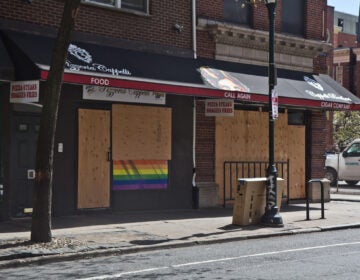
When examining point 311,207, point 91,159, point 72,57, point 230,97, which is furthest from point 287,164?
point 72,57

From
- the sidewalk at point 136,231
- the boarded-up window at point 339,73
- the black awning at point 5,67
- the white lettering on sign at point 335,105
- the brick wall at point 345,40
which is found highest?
the brick wall at point 345,40

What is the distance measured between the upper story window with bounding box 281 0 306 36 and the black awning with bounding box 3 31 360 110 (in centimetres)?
151

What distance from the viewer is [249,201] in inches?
490

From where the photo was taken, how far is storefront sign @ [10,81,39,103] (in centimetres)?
1108

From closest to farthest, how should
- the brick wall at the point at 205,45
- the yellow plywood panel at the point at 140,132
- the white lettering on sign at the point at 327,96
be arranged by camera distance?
the yellow plywood panel at the point at 140,132
the brick wall at the point at 205,45
the white lettering on sign at the point at 327,96

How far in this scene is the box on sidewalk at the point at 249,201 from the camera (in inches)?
487

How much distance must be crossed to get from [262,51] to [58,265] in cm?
1073

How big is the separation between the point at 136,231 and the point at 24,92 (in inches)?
138

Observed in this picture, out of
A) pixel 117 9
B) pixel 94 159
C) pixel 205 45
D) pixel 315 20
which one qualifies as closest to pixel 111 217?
pixel 94 159

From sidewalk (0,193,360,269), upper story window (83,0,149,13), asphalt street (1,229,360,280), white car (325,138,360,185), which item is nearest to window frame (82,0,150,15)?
upper story window (83,0,149,13)

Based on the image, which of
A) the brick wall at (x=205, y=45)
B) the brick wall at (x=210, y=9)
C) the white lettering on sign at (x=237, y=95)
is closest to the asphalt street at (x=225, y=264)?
the white lettering on sign at (x=237, y=95)

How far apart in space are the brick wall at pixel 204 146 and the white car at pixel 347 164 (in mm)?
11143

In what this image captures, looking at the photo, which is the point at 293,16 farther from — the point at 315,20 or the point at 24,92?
the point at 24,92

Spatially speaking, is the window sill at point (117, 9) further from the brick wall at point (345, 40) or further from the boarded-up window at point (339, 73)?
the brick wall at point (345, 40)
